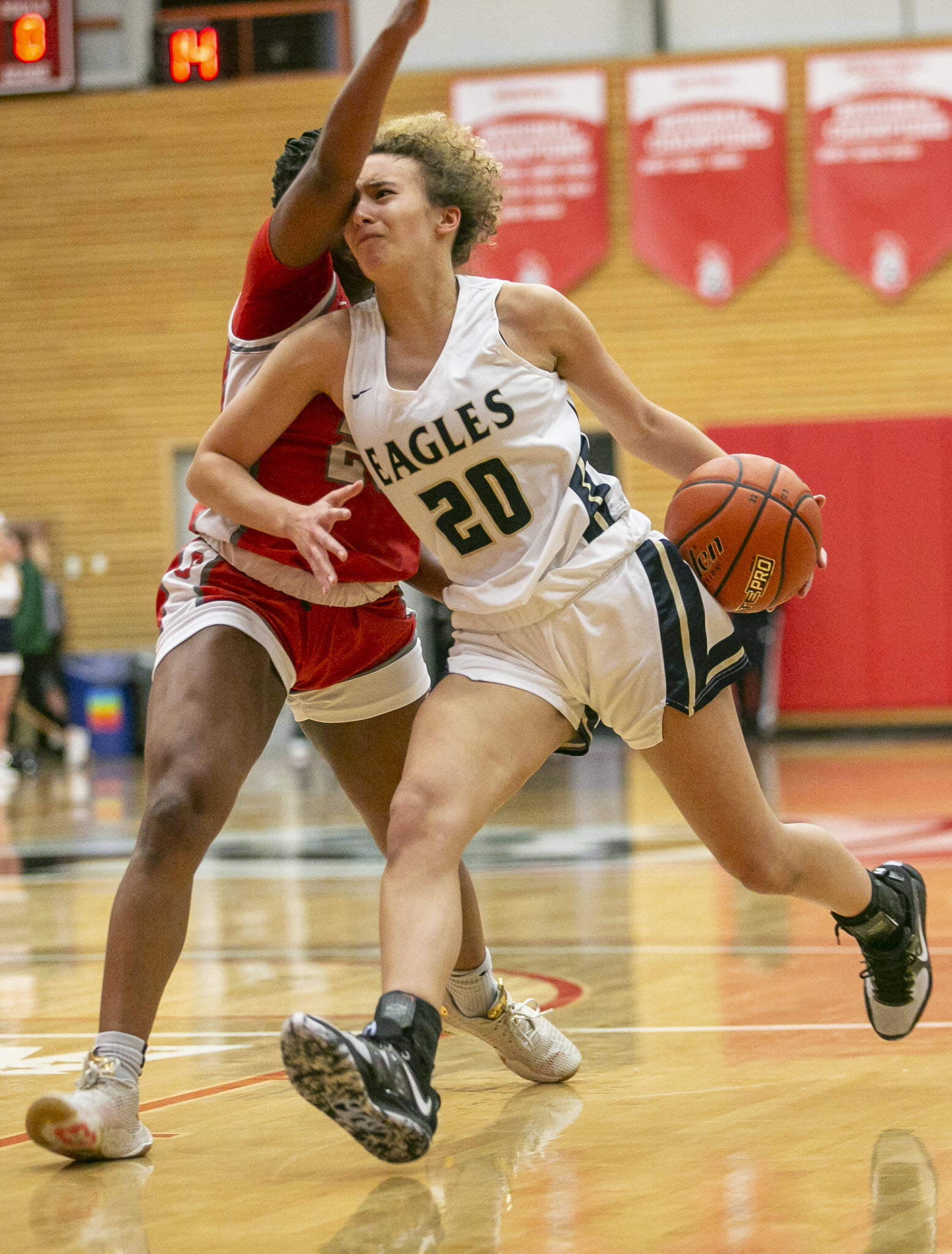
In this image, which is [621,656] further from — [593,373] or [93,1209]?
[93,1209]

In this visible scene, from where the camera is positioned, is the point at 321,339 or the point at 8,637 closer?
the point at 321,339

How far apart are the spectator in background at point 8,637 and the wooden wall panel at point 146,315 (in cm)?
212

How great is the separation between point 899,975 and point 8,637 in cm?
1028

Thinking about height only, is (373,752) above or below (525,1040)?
above

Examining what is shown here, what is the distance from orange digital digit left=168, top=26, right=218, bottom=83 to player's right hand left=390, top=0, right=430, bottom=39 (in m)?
13.0

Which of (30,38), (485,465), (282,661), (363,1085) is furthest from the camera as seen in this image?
(30,38)

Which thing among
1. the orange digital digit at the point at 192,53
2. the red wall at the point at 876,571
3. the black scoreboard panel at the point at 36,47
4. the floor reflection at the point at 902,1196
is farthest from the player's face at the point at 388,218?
the black scoreboard panel at the point at 36,47

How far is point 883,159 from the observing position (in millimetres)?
13953

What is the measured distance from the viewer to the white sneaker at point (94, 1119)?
2.60 meters

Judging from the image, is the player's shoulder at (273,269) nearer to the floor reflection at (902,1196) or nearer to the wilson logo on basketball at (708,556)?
the wilson logo on basketball at (708,556)

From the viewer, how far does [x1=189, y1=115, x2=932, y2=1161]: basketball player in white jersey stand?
9.25 feet

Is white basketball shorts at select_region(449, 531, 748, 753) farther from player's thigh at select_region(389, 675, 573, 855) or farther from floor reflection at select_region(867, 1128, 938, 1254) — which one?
floor reflection at select_region(867, 1128, 938, 1254)

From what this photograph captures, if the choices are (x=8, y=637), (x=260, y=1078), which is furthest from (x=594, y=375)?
(x=8, y=637)

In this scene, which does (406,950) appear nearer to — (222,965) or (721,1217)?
(721,1217)
